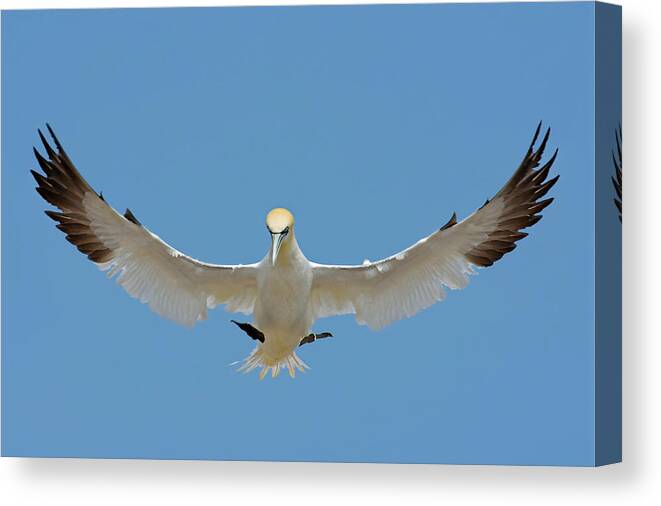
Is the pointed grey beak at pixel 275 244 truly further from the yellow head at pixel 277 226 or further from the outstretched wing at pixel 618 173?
the outstretched wing at pixel 618 173

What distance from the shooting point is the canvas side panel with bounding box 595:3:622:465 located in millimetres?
8156

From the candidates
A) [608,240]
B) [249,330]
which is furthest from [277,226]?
[608,240]

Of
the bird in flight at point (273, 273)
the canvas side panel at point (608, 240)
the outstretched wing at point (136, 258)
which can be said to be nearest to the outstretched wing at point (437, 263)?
the bird in flight at point (273, 273)

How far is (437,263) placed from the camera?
335 inches

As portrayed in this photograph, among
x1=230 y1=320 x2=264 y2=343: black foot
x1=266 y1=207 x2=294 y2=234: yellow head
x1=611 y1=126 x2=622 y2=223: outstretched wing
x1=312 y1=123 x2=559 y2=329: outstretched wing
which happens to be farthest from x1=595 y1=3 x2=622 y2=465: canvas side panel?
x1=230 y1=320 x2=264 y2=343: black foot

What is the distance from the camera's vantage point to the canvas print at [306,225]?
8227mm

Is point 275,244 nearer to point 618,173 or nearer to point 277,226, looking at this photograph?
point 277,226

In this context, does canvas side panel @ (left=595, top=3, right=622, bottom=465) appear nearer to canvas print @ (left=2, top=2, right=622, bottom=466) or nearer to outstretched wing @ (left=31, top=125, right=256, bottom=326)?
canvas print @ (left=2, top=2, right=622, bottom=466)

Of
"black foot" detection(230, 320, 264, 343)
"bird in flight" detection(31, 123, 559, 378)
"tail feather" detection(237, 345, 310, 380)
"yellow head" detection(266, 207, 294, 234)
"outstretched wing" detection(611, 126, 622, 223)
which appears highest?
"outstretched wing" detection(611, 126, 622, 223)

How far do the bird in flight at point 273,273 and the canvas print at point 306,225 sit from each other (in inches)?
0.5

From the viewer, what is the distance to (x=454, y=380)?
8.31 metres

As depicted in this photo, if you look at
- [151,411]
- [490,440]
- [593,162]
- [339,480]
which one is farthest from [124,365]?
[593,162]

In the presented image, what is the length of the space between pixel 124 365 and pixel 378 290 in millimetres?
1175

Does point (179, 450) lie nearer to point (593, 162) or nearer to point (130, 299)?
point (130, 299)
